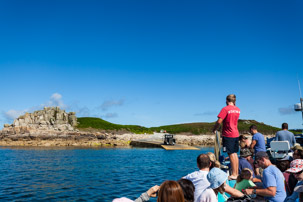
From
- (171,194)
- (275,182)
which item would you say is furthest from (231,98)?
(171,194)

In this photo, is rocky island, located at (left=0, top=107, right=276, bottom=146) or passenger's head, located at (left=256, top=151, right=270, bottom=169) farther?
rocky island, located at (left=0, top=107, right=276, bottom=146)

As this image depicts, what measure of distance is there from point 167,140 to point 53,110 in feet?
137

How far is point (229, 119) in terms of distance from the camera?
22.4 ft

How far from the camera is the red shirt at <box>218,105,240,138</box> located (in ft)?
22.3

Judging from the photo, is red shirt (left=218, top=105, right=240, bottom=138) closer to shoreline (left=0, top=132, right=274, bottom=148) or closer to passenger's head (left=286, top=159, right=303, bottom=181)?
passenger's head (left=286, top=159, right=303, bottom=181)

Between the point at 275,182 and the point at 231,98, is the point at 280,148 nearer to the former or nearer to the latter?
the point at 231,98

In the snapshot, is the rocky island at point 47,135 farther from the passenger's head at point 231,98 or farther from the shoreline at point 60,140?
the passenger's head at point 231,98

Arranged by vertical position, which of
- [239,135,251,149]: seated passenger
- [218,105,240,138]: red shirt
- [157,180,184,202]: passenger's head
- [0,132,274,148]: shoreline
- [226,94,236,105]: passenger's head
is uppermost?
[226,94,236,105]: passenger's head

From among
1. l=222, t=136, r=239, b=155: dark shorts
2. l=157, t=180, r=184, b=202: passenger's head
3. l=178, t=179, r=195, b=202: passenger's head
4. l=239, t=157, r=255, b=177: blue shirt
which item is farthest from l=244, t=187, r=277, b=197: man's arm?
l=157, t=180, r=184, b=202: passenger's head

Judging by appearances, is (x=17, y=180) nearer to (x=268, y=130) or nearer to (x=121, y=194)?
(x=121, y=194)

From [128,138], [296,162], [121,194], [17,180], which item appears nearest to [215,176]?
[296,162]

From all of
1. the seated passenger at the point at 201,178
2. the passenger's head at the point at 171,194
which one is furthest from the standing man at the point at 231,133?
the passenger's head at the point at 171,194

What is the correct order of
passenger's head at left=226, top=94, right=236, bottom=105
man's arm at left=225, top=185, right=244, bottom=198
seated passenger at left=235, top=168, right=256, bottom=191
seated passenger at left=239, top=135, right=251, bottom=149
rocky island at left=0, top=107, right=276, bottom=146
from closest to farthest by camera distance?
man's arm at left=225, top=185, right=244, bottom=198, seated passenger at left=235, top=168, right=256, bottom=191, passenger's head at left=226, top=94, right=236, bottom=105, seated passenger at left=239, top=135, right=251, bottom=149, rocky island at left=0, top=107, right=276, bottom=146

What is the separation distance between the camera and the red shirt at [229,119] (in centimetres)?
679
